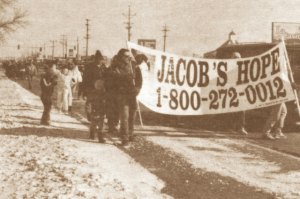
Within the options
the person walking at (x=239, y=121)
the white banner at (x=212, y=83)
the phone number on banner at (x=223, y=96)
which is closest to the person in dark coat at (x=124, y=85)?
the white banner at (x=212, y=83)

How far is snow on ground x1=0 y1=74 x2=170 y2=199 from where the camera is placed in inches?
278

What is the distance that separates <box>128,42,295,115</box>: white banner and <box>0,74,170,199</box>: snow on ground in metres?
1.96

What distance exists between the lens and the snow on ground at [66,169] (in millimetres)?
7062

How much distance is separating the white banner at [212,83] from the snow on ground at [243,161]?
2.93ft

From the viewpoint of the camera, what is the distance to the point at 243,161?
9914 mm

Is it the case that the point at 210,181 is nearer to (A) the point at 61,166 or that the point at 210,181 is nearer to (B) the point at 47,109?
(A) the point at 61,166

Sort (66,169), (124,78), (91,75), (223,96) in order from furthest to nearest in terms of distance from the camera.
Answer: (223,96) < (91,75) < (124,78) < (66,169)

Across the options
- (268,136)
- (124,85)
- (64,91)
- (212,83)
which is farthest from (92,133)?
(64,91)

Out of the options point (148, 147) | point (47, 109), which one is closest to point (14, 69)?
point (47, 109)

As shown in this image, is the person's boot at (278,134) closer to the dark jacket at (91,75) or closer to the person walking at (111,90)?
the person walking at (111,90)

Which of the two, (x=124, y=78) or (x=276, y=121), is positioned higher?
(x=124, y=78)

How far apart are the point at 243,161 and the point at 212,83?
4042 millimetres

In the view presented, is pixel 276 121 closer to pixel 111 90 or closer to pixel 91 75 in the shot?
pixel 111 90

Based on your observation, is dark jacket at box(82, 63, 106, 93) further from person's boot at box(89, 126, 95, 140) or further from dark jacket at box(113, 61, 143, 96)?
dark jacket at box(113, 61, 143, 96)
